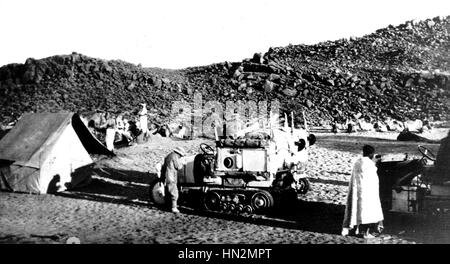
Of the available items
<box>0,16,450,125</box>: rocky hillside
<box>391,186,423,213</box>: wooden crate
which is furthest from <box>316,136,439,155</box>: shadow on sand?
<box>0,16,450,125</box>: rocky hillside

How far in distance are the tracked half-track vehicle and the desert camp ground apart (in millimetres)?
292

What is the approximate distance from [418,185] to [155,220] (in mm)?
5047

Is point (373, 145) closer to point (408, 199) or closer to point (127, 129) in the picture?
point (127, 129)

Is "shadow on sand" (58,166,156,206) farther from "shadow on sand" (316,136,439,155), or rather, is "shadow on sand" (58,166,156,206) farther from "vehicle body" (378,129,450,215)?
"shadow on sand" (316,136,439,155)

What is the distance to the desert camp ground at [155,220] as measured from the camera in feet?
24.1

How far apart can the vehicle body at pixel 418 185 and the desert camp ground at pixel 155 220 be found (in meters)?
0.38

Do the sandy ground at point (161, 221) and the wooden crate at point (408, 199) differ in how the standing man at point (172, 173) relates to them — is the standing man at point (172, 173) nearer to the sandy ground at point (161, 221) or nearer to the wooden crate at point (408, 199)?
the sandy ground at point (161, 221)

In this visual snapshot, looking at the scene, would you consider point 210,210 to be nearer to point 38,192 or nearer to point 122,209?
point 122,209

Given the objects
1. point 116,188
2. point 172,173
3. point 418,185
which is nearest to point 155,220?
point 172,173

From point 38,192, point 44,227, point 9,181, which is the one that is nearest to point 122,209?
point 44,227

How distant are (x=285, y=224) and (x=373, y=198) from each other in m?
1.84

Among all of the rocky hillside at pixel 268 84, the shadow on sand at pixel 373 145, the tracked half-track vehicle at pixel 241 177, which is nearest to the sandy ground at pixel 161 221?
the tracked half-track vehicle at pixel 241 177

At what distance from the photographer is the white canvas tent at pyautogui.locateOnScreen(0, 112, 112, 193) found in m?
11.0
